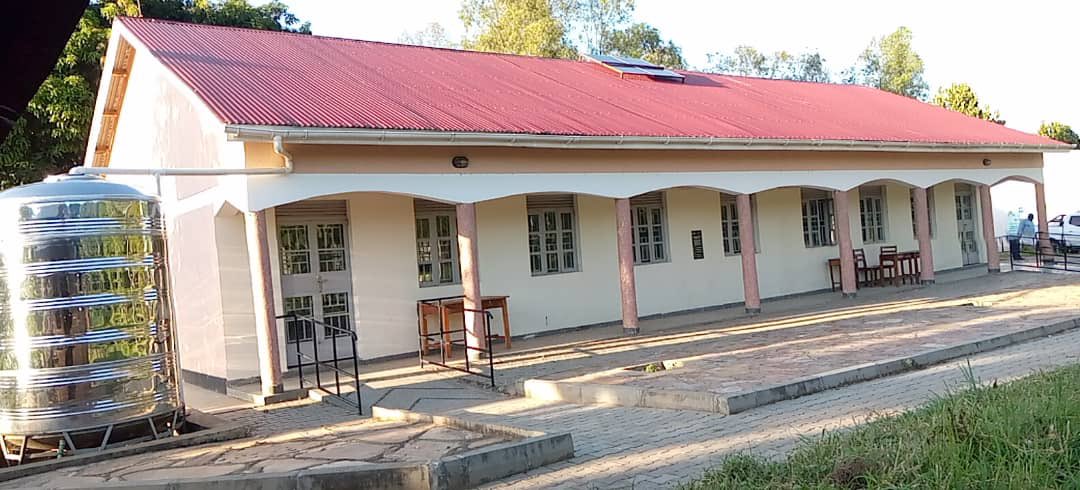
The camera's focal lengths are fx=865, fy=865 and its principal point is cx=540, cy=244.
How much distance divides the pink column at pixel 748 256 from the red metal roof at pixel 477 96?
1.31 m

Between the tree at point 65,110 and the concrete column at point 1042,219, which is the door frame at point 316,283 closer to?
the tree at point 65,110

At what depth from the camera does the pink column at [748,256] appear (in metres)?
15.3

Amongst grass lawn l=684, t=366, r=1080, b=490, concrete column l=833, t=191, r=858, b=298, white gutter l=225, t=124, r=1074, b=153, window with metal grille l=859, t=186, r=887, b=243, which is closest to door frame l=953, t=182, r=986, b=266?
window with metal grille l=859, t=186, r=887, b=243

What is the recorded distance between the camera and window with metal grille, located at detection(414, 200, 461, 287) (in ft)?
Answer: 43.7

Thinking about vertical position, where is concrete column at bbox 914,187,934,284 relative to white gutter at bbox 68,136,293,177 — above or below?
below

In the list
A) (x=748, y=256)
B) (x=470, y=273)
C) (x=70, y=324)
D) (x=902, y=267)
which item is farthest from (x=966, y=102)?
(x=70, y=324)

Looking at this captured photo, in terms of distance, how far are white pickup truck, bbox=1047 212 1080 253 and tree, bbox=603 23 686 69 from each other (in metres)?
20.5

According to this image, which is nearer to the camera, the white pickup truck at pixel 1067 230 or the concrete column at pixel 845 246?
the concrete column at pixel 845 246

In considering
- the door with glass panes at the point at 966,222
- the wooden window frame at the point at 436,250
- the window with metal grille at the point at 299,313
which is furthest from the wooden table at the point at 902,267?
the window with metal grille at the point at 299,313

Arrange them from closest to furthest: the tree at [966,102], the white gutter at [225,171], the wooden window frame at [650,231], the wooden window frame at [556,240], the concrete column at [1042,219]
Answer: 1. the white gutter at [225,171]
2. the wooden window frame at [556,240]
3. the wooden window frame at [650,231]
4. the concrete column at [1042,219]
5. the tree at [966,102]

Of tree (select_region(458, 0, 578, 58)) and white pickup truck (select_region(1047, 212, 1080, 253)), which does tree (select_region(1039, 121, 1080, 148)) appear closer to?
white pickup truck (select_region(1047, 212, 1080, 253))

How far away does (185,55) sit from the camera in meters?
12.3

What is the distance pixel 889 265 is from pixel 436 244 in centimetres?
1079

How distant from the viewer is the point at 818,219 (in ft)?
62.9
